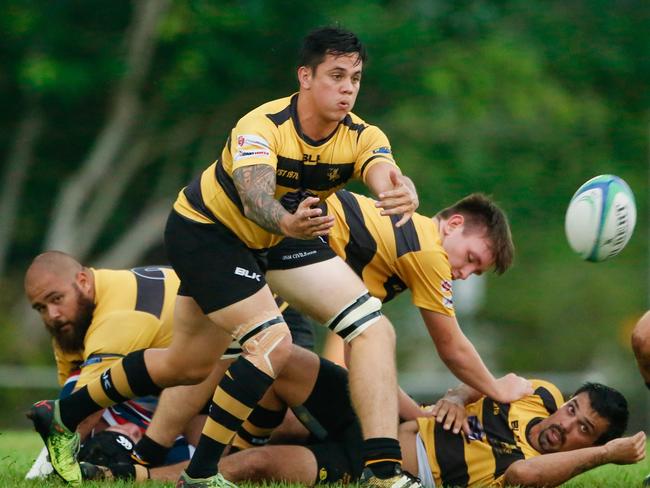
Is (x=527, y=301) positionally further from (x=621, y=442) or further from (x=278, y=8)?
(x=621, y=442)

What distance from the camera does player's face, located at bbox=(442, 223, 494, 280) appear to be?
22.2 feet

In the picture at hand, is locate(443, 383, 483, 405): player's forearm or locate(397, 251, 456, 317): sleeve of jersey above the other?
locate(397, 251, 456, 317): sleeve of jersey

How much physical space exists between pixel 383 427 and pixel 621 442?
3.62ft

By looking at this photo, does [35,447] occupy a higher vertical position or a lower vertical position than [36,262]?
lower

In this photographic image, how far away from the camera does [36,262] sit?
730 cm

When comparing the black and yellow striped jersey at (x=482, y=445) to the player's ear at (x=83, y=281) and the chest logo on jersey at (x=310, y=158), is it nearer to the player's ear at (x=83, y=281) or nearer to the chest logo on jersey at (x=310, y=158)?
the chest logo on jersey at (x=310, y=158)

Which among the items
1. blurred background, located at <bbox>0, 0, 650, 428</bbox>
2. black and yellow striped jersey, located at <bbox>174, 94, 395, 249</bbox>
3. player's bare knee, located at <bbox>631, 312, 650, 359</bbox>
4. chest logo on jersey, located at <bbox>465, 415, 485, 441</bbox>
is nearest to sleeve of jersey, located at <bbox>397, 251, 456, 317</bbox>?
chest logo on jersey, located at <bbox>465, 415, 485, 441</bbox>

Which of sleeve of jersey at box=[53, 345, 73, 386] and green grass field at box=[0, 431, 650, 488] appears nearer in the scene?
green grass field at box=[0, 431, 650, 488]

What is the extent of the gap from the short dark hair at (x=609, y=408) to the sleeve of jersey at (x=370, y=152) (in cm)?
161

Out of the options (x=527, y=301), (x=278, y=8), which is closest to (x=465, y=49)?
(x=278, y=8)

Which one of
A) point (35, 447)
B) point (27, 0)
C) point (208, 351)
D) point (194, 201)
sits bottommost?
point (35, 447)

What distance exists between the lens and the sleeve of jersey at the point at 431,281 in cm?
642

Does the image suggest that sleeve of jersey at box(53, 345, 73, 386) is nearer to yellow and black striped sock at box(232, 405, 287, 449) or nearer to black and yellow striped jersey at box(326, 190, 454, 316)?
yellow and black striped sock at box(232, 405, 287, 449)

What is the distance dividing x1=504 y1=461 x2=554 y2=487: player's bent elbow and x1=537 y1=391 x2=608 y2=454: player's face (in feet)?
1.06
